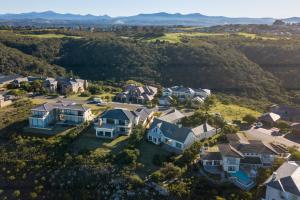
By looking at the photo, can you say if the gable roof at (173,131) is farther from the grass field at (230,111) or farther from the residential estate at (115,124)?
the grass field at (230,111)

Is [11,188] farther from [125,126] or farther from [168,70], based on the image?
[168,70]

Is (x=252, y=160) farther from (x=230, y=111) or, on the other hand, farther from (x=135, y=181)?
(x=230, y=111)

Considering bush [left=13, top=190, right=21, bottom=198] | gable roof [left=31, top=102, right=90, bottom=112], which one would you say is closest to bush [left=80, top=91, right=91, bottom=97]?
gable roof [left=31, top=102, right=90, bottom=112]

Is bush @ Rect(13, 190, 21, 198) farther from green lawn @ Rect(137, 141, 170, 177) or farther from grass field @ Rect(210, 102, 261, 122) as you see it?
grass field @ Rect(210, 102, 261, 122)

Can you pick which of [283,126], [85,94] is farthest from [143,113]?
[283,126]

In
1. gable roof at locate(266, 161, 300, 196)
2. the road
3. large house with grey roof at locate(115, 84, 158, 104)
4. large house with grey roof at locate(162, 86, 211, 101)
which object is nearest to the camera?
gable roof at locate(266, 161, 300, 196)
